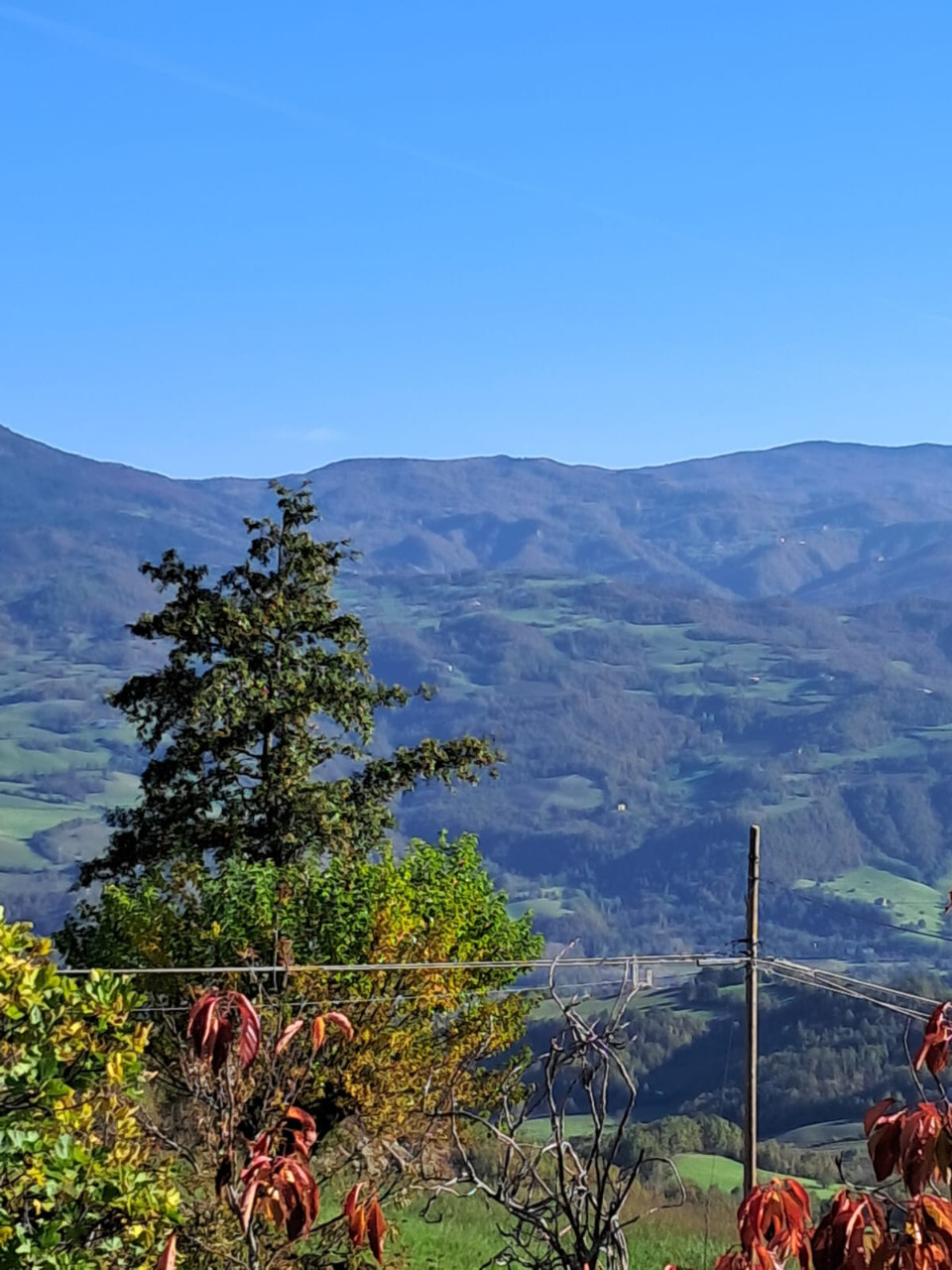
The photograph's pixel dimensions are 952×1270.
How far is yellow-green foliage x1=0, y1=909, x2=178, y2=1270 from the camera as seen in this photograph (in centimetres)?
827

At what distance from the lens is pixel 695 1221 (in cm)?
2911

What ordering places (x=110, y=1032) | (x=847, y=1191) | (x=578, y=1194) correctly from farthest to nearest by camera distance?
(x=110, y=1032) < (x=578, y=1194) < (x=847, y=1191)

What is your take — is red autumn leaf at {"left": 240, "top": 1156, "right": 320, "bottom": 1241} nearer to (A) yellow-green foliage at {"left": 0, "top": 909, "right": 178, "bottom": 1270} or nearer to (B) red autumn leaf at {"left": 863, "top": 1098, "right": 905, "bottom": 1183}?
(B) red autumn leaf at {"left": 863, "top": 1098, "right": 905, "bottom": 1183}

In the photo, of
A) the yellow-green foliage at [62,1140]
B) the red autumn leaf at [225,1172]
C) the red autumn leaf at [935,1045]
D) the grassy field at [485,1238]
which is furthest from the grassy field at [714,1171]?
the red autumn leaf at [935,1045]

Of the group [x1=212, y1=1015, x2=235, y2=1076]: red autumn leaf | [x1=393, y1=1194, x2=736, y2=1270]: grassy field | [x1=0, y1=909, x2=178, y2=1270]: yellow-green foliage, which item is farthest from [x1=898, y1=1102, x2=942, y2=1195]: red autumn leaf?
[x1=393, y1=1194, x2=736, y2=1270]: grassy field

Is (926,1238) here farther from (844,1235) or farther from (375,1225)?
(375,1225)

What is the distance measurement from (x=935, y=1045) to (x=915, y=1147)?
651 millimetres

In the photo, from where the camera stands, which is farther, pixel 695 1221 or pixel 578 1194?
pixel 695 1221

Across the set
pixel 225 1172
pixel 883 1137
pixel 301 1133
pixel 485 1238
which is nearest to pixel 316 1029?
pixel 301 1133

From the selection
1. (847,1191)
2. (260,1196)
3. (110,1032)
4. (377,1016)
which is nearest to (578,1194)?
(260,1196)

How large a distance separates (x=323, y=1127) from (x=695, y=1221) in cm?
1024

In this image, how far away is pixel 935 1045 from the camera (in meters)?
5.96

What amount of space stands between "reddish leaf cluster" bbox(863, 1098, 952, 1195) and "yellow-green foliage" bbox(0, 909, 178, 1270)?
168 inches

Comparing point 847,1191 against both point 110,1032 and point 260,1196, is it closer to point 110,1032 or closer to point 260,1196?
point 260,1196
